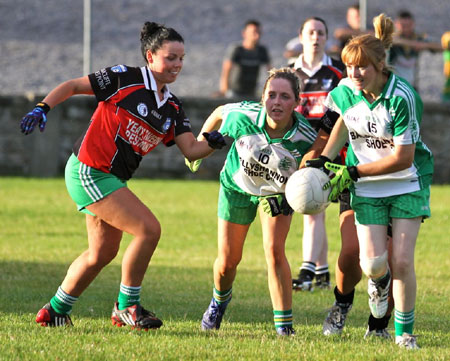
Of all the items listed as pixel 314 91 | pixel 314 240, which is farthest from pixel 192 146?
pixel 314 240

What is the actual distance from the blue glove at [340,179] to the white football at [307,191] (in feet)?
0.12

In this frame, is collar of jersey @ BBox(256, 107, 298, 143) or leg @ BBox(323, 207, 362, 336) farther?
leg @ BBox(323, 207, 362, 336)

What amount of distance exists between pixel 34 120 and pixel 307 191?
1.78 meters

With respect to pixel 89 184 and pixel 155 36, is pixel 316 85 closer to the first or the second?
pixel 155 36

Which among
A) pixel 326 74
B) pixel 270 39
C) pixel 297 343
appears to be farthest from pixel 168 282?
pixel 270 39

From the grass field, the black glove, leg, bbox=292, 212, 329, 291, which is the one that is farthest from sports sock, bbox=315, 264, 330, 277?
the black glove

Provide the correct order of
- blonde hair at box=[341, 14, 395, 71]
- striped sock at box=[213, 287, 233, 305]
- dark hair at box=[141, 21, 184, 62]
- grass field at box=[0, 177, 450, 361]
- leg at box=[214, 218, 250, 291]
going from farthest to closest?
striped sock at box=[213, 287, 233, 305], leg at box=[214, 218, 250, 291], dark hair at box=[141, 21, 184, 62], blonde hair at box=[341, 14, 395, 71], grass field at box=[0, 177, 450, 361]

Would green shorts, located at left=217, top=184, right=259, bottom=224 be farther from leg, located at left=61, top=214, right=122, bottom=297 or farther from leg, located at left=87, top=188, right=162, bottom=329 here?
leg, located at left=61, top=214, right=122, bottom=297

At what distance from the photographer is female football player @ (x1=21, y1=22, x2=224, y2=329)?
21.0ft

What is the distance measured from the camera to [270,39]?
28.9 meters

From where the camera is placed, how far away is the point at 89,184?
253 inches

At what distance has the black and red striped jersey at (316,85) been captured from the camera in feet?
29.4

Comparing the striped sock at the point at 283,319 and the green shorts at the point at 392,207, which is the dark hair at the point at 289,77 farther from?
the striped sock at the point at 283,319

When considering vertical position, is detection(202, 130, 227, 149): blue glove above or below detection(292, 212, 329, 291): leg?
above
